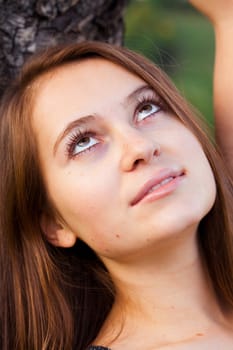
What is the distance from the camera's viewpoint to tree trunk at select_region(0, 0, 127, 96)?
2371 mm

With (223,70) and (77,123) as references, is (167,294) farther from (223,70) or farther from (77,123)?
(223,70)

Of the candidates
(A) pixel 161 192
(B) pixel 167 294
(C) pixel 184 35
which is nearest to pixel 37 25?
(A) pixel 161 192

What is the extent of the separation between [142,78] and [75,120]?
235 millimetres

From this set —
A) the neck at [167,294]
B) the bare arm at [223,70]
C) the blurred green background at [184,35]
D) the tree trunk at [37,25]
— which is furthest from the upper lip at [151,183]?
the blurred green background at [184,35]

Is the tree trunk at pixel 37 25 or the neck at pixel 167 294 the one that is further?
the tree trunk at pixel 37 25

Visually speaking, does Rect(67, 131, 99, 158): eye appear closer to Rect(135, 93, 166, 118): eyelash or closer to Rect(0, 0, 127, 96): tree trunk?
Rect(135, 93, 166, 118): eyelash

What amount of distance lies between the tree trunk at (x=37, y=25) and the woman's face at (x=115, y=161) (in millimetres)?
268

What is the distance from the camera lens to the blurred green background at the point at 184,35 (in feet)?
14.4

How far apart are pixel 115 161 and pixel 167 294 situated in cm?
37

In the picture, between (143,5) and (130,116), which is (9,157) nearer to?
(130,116)

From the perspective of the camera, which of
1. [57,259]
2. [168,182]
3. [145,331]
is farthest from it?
[57,259]

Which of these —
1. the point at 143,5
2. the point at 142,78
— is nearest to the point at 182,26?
the point at 143,5

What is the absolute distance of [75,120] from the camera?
207cm

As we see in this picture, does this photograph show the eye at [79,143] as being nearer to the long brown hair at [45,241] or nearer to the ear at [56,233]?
the long brown hair at [45,241]
